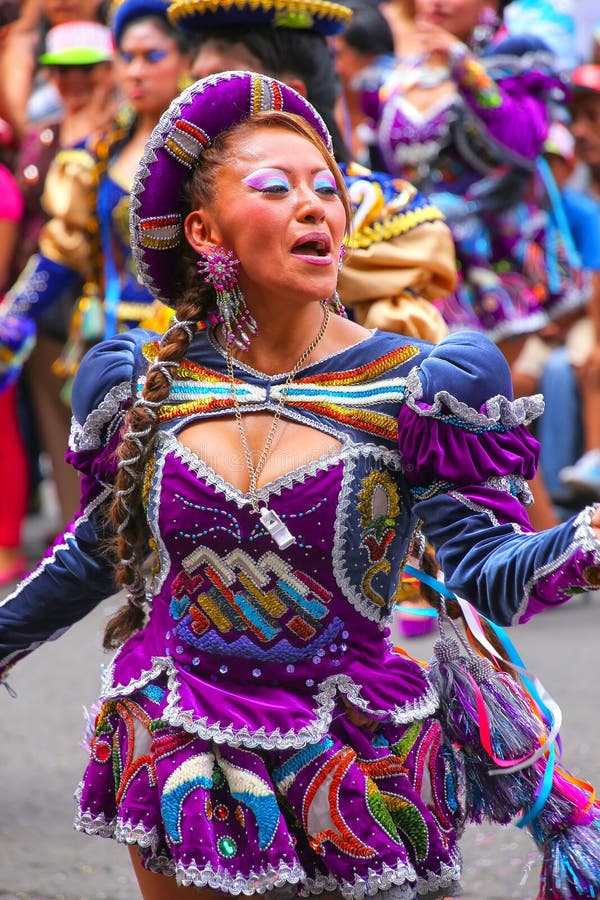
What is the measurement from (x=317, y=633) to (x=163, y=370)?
1.61 feet

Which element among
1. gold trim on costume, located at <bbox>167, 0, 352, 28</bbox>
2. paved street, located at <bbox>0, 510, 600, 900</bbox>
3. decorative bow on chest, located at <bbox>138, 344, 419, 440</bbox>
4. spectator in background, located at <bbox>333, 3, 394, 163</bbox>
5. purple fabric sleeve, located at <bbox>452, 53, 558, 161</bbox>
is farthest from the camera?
spectator in background, located at <bbox>333, 3, 394, 163</bbox>

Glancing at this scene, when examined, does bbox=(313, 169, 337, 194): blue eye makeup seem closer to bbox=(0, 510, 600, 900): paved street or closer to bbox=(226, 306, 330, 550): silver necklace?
bbox=(226, 306, 330, 550): silver necklace

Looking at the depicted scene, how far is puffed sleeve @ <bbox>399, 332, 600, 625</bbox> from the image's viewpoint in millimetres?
2428

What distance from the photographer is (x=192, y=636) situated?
2674 mm

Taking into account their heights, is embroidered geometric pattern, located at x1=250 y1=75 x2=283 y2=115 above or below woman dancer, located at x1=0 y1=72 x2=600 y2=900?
above

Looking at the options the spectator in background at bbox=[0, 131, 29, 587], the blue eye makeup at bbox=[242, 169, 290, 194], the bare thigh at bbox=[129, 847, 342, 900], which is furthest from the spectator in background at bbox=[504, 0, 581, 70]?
the bare thigh at bbox=[129, 847, 342, 900]

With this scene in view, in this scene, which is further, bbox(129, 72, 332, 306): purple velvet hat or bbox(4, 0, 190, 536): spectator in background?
bbox(4, 0, 190, 536): spectator in background

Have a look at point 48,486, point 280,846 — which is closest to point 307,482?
point 280,846

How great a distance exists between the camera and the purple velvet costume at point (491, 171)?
5973 millimetres

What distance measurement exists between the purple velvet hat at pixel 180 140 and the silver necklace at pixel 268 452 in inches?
9.2

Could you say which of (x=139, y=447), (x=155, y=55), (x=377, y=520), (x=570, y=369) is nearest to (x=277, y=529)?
(x=377, y=520)

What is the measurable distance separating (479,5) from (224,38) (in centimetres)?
281

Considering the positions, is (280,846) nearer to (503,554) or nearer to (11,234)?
(503,554)

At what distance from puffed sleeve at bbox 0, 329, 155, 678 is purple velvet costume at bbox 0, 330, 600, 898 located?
0.42ft
